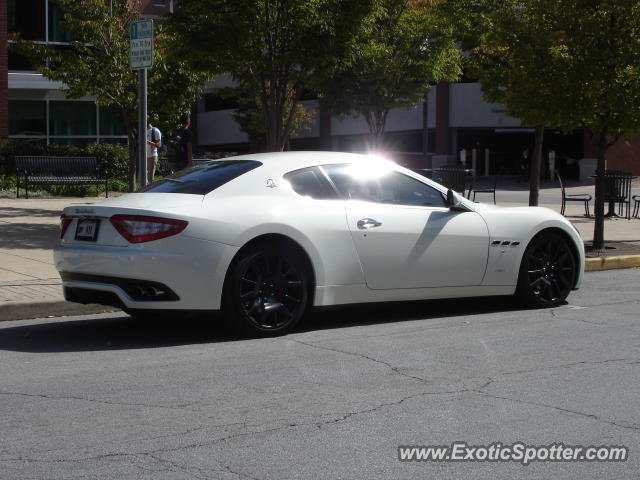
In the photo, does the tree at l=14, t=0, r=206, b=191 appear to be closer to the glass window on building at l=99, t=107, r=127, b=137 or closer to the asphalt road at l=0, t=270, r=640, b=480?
the asphalt road at l=0, t=270, r=640, b=480

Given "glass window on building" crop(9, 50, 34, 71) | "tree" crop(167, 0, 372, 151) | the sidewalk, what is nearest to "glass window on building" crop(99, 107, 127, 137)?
"glass window on building" crop(9, 50, 34, 71)

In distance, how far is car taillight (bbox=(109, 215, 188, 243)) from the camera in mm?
6957

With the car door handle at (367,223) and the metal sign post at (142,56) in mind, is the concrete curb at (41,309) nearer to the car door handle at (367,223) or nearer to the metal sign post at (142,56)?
the metal sign post at (142,56)

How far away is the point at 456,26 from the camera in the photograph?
2008cm

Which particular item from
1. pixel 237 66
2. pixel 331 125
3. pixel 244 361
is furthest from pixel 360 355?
pixel 331 125

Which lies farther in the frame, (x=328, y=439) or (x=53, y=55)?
(x=53, y=55)

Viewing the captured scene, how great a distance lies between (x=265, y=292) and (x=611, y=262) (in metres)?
7.14

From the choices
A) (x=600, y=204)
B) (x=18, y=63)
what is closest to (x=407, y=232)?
(x=600, y=204)

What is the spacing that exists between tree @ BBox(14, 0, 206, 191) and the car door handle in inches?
463

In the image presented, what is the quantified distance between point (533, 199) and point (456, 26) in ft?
14.1

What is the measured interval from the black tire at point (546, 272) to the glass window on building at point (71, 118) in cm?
2970

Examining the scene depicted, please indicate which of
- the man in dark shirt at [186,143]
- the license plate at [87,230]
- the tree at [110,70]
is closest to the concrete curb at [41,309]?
the license plate at [87,230]

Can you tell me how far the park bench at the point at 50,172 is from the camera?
22453 mm

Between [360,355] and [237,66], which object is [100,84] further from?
[360,355]
